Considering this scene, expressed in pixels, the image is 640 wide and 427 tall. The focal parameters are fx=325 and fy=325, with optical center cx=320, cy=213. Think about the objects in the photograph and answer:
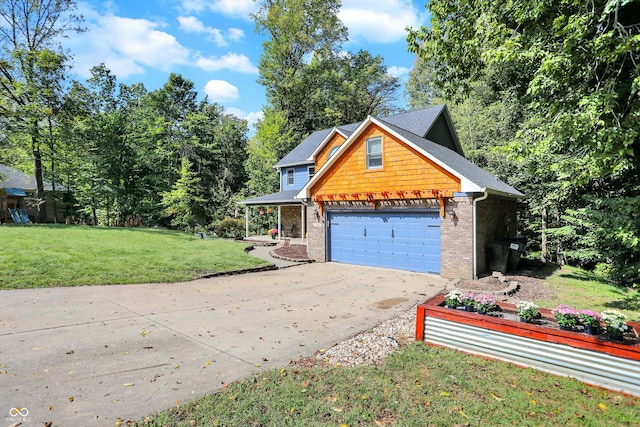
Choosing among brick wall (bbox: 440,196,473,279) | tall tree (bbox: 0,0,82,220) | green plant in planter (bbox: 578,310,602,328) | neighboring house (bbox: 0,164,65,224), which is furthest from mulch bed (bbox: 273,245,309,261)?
neighboring house (bbox: 0,164,65,224)

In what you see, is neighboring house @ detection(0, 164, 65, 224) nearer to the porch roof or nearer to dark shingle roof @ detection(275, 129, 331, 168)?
the porch roof

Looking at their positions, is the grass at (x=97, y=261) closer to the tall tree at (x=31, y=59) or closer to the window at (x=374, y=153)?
the window at (x=374, y=153)

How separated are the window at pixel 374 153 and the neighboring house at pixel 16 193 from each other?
27401 millimetres

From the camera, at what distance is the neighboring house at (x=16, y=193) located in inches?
1027

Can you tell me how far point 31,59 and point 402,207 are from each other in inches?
960

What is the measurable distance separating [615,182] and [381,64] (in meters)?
29.6

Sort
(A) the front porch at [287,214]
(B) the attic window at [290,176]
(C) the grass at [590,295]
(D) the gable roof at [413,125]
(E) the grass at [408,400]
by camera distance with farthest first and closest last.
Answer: (B) the attic window at [290,176]
(A) the front porch at [287,214]
(D) the gable roof at [413,125]
(C) the grass at [590,295]
(E) the grass at [408,400]

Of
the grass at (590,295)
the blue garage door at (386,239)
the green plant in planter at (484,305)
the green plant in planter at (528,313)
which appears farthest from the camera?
the blue garage door at (386,239)

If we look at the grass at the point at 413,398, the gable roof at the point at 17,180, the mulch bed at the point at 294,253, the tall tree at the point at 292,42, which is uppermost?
the tall tree at the point at 292,42

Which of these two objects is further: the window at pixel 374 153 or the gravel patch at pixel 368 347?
the window at pixel 374 153

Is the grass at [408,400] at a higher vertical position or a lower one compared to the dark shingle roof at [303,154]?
lower

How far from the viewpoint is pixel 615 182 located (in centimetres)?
1123

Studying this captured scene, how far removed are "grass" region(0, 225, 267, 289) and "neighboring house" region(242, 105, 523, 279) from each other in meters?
3.47

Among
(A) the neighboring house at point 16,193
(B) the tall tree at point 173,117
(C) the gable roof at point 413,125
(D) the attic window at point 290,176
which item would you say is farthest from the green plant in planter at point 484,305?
(A) the neighboring house at point 16,193
